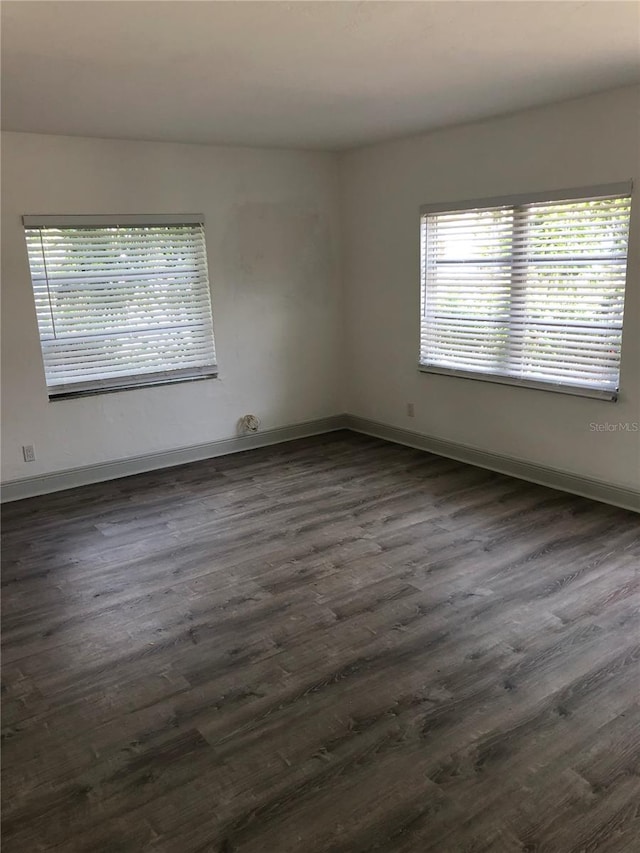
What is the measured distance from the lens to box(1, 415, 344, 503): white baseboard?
475cm

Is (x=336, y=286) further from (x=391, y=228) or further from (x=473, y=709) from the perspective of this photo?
(x=473, y=709)

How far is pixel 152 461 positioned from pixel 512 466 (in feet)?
9.16

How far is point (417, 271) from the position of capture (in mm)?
5207

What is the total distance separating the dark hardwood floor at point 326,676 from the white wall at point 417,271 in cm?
48

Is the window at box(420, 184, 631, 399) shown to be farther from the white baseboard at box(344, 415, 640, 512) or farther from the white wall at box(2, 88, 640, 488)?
the white baseboard at box(344, 415, 640, 512)

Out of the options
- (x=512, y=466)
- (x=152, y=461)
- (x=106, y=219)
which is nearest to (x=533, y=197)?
(x=512, y=466)

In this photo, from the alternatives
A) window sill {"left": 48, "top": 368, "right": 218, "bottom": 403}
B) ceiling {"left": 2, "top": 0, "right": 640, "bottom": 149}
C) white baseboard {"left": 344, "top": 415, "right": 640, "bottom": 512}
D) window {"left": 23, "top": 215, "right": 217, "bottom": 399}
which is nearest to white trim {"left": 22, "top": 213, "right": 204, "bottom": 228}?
window {"left": 23, "top": 215, "right": 217, "bottom": 399}

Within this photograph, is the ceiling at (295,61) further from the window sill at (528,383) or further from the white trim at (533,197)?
the window sill at (528,383)

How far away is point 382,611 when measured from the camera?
306 cm

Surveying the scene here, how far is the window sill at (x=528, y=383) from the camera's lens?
4055mm

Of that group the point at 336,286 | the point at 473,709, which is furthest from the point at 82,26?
the point at 336,286

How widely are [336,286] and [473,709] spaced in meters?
4.29

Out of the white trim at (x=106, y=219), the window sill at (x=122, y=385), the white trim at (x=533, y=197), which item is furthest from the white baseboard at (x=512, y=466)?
the white trim at (x=106, y=219)

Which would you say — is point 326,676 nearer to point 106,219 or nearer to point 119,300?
point 119,300
